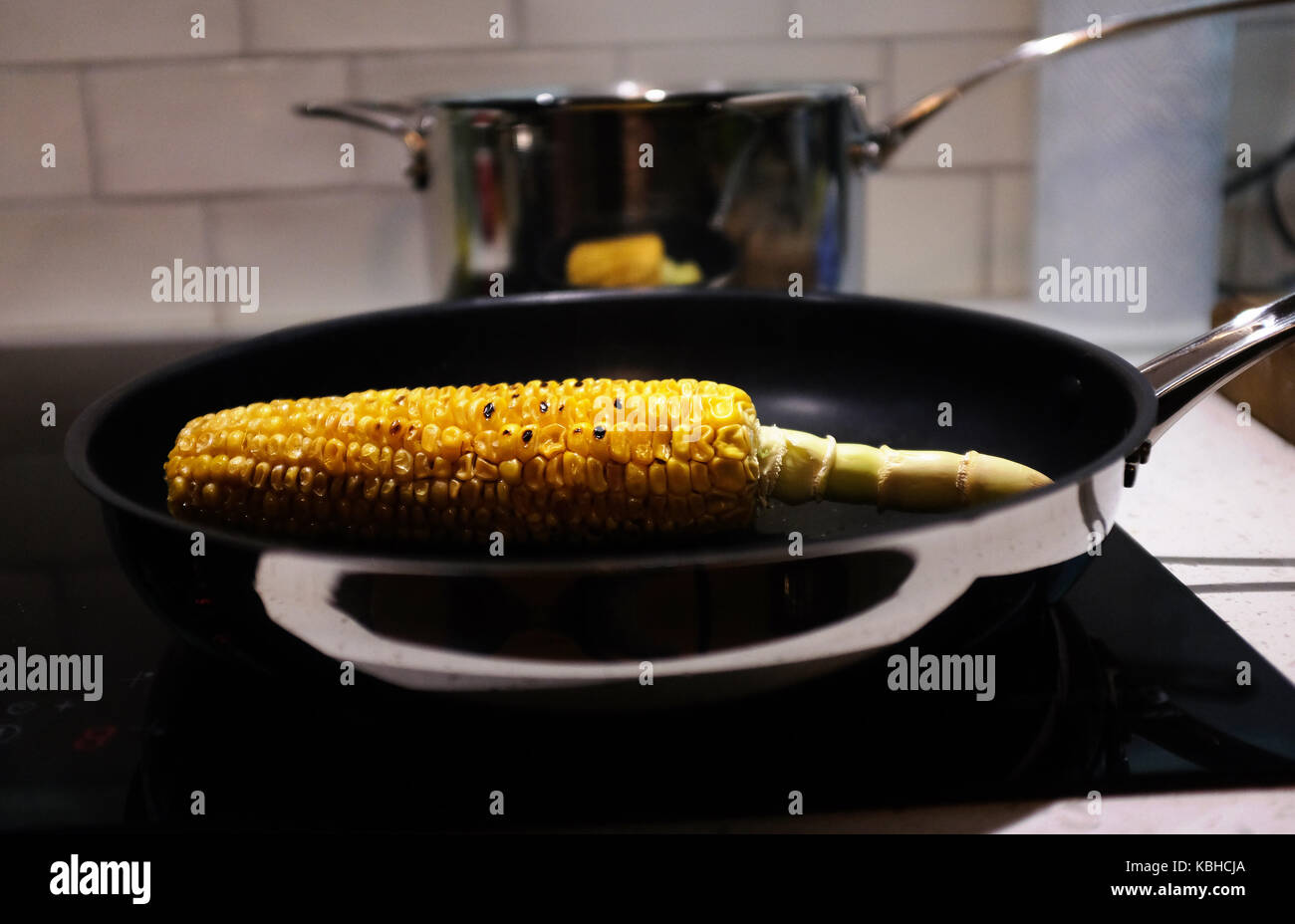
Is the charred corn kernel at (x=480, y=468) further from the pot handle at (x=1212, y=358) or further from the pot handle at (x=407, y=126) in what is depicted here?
the pot handle at (x=407, y=126)

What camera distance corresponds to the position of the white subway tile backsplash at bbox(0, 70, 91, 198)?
982mm

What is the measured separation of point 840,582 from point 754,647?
0.03 m

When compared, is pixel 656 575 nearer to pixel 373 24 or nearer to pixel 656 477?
pixel 656 477

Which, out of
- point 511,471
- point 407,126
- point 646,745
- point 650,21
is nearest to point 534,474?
point 511,471

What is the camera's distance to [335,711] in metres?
0.35

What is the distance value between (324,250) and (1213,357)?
0.81 m

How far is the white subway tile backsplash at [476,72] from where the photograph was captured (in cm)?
97

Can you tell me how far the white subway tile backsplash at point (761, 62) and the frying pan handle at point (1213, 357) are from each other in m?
0.62

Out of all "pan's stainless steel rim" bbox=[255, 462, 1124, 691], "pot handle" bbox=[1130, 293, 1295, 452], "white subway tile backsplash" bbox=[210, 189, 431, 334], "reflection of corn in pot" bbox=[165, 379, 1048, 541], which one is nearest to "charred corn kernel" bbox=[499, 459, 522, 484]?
"reflection of corn in pot" bbox=[165, 379, 1048, 541]

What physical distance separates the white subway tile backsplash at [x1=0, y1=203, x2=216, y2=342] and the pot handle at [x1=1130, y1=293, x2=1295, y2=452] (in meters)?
0.84

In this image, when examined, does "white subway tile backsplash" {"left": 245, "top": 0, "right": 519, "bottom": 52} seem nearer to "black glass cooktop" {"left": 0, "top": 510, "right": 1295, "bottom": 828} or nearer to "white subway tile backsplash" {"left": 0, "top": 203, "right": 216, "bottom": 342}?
"white subway tile backsplash" {"left": 0, "top": 203, "right": 216, "bottom": 342}

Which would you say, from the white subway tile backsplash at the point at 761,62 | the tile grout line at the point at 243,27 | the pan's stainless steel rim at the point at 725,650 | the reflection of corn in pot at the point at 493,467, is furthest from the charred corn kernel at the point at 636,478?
the tile grout line at the point at 243,27
